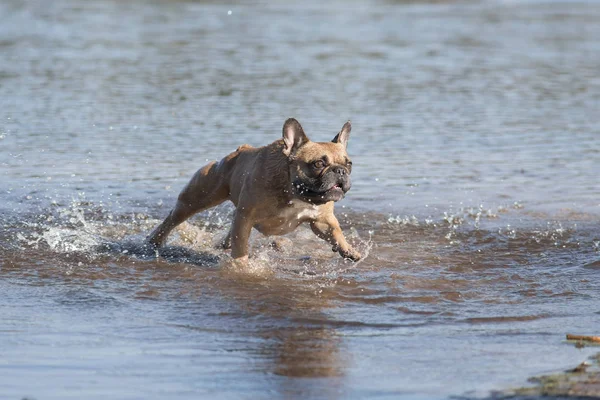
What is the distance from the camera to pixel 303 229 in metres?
10.8

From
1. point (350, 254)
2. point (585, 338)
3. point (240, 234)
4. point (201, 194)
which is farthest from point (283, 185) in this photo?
point (585, 338)

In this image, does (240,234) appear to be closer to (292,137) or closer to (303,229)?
(292,137)

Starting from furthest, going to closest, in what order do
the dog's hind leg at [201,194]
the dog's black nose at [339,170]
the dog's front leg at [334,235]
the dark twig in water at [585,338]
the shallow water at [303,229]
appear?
the dog's hind leg at [201,194], the dog's front leg at [334,235], the dog's black nose at [339,170], the dark twig in water at [585,338], the shallow water at [303,229]

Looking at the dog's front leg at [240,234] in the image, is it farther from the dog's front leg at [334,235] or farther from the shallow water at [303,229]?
the dog's front leg at [334,235]

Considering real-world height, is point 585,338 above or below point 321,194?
below

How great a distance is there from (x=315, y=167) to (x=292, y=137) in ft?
1.07

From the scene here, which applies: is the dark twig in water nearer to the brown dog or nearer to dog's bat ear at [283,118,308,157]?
the brown dog

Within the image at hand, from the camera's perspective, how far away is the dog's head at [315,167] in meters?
7.85

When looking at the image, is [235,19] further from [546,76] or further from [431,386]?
[431,386]

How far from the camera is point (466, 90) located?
19.7 metres

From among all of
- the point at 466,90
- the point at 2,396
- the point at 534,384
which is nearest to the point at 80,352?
the point at 2,396

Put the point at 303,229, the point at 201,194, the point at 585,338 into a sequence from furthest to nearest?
the point at 303,229
the point at 201,194
the point at 585,338

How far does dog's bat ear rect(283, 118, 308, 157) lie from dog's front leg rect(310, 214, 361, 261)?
2.68 ft

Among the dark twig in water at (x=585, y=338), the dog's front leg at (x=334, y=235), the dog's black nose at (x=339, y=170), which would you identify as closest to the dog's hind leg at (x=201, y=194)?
the dog's front leg at (x=334, y=235)
